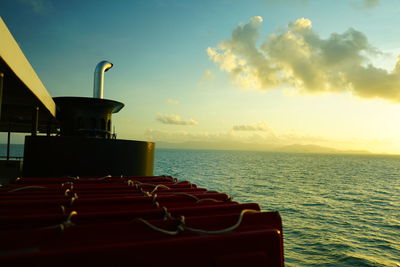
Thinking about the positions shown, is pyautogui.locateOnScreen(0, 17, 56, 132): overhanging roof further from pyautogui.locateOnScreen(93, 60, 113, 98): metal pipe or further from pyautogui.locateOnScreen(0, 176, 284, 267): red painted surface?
pyautogui.locateOnScreen(93, 60, 113, 98): metal pipe

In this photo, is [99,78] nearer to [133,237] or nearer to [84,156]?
[84,156]

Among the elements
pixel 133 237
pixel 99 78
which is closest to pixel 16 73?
pixel 133 237

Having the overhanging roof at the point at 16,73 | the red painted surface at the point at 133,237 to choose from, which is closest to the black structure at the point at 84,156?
the overhanging roof at the point at 16,73

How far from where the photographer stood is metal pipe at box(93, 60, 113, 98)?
18.2m

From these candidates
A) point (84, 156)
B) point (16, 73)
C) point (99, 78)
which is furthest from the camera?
point (99, 78)

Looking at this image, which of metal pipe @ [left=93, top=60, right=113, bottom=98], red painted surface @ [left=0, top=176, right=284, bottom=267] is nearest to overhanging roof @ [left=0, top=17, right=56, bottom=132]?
red painted surface @ [left=0, top=176, right=284, bottom=267]

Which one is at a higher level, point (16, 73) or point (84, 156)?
point (16, 73)

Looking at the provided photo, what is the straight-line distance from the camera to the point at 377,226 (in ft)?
82.8

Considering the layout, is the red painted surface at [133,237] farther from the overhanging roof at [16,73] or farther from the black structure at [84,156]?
the black structure at [84,156]

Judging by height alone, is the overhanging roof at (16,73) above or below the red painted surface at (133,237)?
above

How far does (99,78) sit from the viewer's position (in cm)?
1856

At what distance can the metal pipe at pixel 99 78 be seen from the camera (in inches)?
718

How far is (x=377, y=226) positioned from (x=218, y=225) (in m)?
28.0

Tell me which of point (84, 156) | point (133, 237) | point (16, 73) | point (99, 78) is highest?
point (99, 78)
